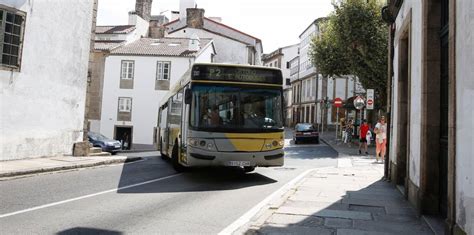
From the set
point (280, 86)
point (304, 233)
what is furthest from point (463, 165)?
point (280, 86)

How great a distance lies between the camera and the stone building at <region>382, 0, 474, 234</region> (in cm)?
463

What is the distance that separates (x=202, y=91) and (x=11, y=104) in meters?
6.39

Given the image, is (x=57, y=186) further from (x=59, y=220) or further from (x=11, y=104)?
(x=11, y=104)

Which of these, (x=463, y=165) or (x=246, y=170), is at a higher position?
(x=463, y=165)

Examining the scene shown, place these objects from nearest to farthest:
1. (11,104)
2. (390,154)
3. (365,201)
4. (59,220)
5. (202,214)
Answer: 1. (59,220)
2. (202,214)
3. (365,201)
4. (390,154)
5. (11,104)

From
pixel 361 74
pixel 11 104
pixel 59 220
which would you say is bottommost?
pixel 59 220

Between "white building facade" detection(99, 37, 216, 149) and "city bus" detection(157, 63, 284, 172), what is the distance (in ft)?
85.8

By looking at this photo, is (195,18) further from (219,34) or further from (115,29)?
(115,29)

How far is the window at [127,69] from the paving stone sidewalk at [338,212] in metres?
29.2

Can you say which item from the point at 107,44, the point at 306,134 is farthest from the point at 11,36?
the point at 107,44

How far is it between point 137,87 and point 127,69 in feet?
5.91

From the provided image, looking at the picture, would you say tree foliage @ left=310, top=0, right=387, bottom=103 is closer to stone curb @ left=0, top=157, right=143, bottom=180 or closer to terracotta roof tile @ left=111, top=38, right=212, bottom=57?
terracotta roof tile @ left=111, top=38, right=212, bottom=57

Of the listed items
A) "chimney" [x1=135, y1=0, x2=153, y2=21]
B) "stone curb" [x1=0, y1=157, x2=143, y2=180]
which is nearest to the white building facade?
"chimney" [x1=135, y1=0, x2=153, y2=21]

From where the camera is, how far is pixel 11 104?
1310cm
